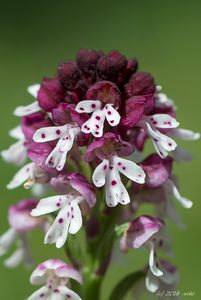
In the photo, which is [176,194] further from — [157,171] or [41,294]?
[41,294]

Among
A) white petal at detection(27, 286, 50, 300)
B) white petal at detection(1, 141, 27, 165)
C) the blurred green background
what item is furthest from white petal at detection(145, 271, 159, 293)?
the blurred green background

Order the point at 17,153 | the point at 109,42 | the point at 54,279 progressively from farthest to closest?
the point at 109,42 < the point at 17,153 < the point at 54,279

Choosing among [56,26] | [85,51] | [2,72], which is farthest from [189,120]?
[85,51]

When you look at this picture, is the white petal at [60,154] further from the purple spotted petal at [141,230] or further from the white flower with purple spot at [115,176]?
the purple spotted petal at [141,230]

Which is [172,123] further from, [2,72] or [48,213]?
[2,72]

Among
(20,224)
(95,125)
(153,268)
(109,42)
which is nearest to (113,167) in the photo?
(95,125)

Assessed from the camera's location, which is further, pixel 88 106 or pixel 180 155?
pixel 180 155

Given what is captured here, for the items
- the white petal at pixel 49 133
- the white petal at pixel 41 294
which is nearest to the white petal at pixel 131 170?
the white petal at pixel 49 133
